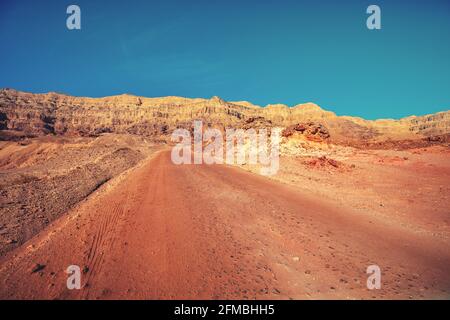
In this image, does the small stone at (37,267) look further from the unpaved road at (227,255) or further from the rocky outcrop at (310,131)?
the rocky outcrop at (310,131)

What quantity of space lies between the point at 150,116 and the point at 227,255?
16281 centimetres

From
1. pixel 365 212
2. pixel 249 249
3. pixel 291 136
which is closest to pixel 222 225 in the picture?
pixel 249 249

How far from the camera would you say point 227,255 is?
512cm

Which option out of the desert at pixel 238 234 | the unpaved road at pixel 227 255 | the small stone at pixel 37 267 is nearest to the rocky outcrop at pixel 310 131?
the desert at pixel 238 234

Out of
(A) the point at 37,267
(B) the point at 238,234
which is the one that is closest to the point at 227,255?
(B) the point at 238,234

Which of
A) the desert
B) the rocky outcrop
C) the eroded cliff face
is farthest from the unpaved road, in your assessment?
the eroded cliff face

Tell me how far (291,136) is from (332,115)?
158 m

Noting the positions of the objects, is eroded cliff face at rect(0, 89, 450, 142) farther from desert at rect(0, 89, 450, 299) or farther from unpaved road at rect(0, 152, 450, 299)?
unpaved road at rect(0, 152, 450, 299)

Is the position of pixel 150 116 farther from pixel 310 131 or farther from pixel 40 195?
pixel 40 195
